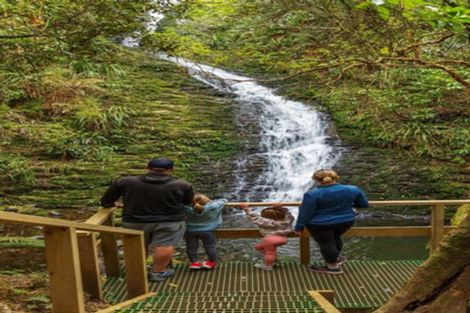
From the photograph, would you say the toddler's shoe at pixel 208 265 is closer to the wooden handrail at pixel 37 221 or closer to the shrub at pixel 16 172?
the wooden handrail at pixel 37 221

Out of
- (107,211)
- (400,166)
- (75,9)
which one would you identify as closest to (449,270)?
(107,211)

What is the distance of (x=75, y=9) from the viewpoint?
5.19 metres

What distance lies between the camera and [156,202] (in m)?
5.59

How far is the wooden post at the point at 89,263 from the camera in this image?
460 cm

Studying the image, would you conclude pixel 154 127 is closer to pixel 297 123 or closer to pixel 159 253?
pixel 297 123

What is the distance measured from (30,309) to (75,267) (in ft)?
4.91

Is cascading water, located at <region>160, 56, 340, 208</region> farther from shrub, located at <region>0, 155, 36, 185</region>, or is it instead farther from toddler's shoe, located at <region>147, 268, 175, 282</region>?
toddler's shoe, located at <region>147, 268, 175, 282</region>

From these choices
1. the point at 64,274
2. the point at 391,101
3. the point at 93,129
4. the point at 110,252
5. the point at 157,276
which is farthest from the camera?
the point at 391,101

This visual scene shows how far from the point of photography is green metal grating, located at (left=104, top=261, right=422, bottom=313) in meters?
5.46

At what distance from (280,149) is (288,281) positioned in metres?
8.56

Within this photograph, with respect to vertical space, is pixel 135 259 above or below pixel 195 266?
above

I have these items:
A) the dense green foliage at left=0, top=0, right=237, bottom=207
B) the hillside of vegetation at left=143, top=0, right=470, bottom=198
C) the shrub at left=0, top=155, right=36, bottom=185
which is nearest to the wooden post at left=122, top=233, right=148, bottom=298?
the hillside of vegetation at left=143, top=0, right=470, bottom=198

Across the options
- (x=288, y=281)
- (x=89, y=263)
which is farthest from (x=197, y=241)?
(x=89, y=263)

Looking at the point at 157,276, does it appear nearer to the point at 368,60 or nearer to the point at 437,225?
the point at 437,225
